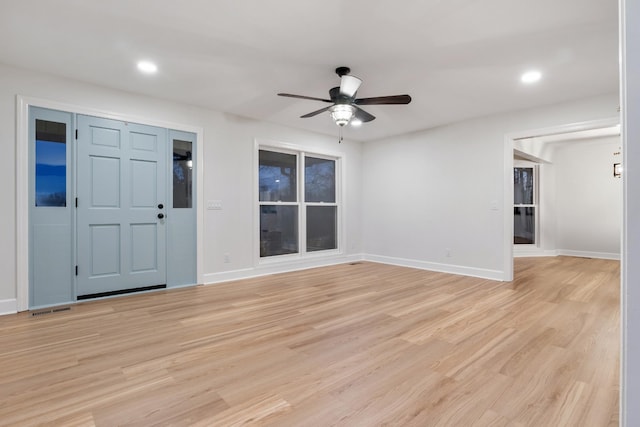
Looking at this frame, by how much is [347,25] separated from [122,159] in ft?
9.89

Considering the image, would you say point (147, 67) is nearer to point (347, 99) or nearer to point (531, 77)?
point (347, 99)

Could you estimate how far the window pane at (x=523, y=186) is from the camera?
23.7 ft

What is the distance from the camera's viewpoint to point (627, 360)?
0.72 metres

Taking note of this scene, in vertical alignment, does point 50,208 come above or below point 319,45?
below

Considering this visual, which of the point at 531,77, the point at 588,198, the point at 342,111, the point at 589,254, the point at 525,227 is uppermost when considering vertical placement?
the point at 531,77

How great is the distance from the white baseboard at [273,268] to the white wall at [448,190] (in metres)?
0.75

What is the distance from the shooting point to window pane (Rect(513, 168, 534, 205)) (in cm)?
723

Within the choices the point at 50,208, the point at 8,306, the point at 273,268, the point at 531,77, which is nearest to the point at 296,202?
the point at 273,268

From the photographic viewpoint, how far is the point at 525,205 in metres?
7.18

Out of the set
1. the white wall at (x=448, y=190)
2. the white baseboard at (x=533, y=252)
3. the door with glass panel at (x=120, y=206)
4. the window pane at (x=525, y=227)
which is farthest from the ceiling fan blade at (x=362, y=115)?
the white baseboard at (x=533, y=252)

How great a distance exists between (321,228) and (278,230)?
100 cm

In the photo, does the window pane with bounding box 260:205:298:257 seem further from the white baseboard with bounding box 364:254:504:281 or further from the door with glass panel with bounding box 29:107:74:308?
the door with glass panel with bounding box 29:107:74:308

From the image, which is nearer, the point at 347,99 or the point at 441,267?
the point at 347,99

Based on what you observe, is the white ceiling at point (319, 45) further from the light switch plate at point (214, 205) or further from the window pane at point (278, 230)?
the window pane at point (278, 230)
